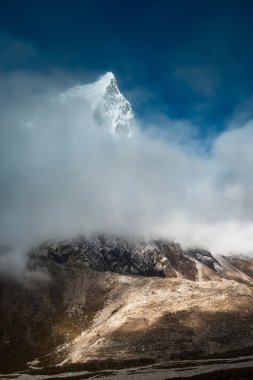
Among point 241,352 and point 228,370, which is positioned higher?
point 241,352

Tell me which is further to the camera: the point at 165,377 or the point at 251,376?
the point at 165,377

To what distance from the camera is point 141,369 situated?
187 metres

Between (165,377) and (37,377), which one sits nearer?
(165,377)

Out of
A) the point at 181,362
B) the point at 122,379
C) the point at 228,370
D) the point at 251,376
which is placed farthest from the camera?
the point at 181,362

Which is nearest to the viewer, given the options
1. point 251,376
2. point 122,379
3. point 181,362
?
point 251,376

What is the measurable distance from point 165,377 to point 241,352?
5508cm

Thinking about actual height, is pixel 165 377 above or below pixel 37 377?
below

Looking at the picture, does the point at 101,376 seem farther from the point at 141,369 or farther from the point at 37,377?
the point at 37,377

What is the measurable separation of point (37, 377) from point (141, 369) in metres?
48.7

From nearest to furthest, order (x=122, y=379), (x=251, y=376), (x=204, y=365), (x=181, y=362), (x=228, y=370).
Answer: (x=251, y=376)
(x=228, y=370)
(x=122, y=379)
(x=204, y=365)
(x=181, y=362)

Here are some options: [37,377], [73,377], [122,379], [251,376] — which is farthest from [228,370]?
[37,377]

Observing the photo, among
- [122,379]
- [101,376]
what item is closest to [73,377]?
[101,376]

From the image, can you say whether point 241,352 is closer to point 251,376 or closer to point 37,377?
point 251,376

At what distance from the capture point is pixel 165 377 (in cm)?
15988
